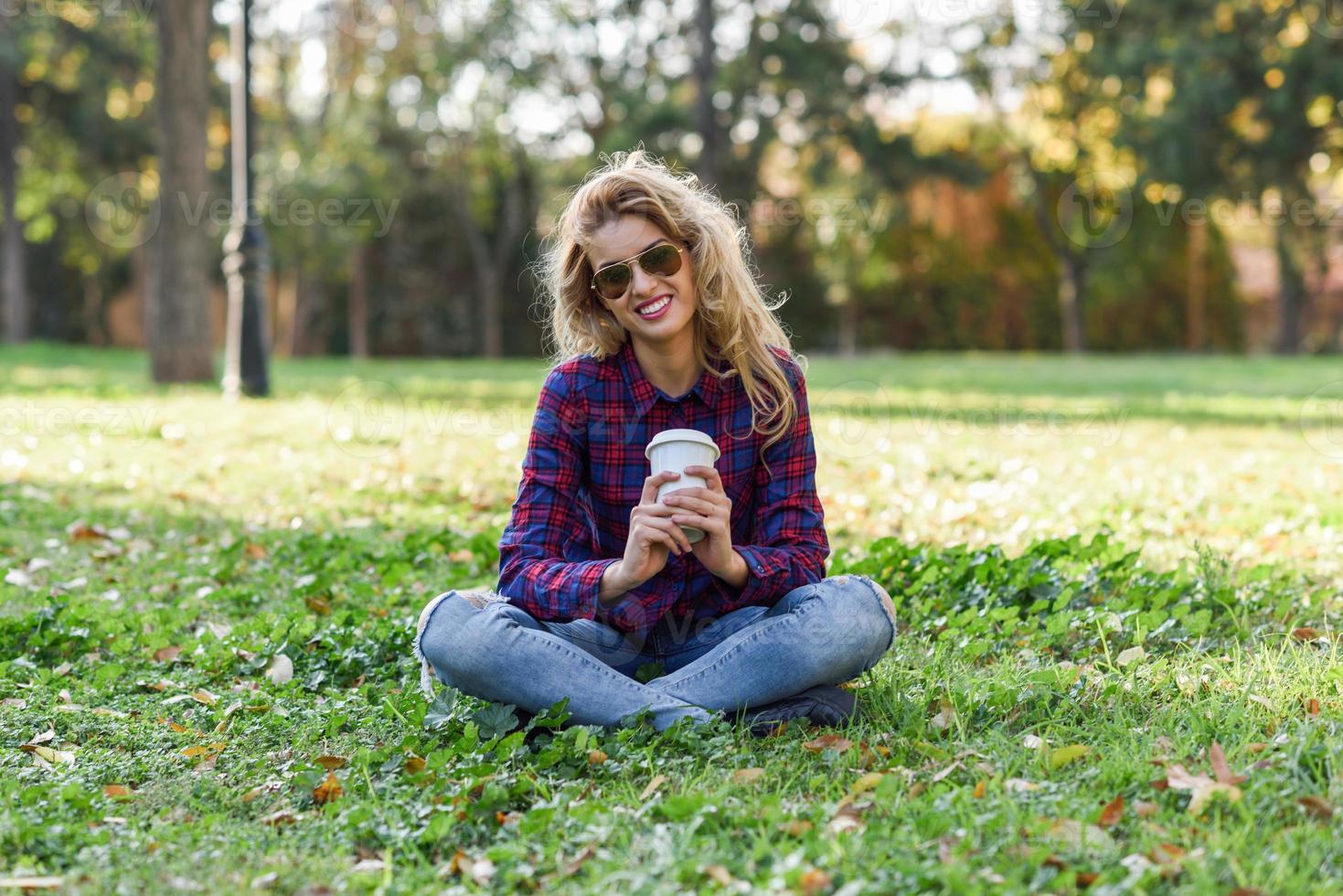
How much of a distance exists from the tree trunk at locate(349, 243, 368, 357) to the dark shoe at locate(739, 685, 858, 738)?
2269 cm

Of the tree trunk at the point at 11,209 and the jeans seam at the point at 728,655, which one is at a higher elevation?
the tree trunk at the point at 11,209

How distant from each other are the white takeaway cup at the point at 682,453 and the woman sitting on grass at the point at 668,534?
6cm

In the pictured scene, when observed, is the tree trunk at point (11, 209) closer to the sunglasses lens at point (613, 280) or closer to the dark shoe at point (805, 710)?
the sunglasses lens at point (613, 280)

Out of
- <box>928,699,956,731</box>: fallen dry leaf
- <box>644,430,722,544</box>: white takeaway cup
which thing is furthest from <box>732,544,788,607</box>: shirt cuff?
<box>928,699,956,731</box>: fallen dry leaf

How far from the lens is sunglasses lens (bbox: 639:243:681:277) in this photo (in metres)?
3.16

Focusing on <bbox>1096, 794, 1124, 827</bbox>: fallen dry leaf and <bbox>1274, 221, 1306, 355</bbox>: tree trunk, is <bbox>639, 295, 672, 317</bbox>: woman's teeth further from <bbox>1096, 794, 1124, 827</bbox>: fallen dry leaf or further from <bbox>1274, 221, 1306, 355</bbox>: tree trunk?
<bbox>1274, 221, 1306, 355</bbox>: tree trunk

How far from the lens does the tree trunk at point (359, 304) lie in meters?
24.8

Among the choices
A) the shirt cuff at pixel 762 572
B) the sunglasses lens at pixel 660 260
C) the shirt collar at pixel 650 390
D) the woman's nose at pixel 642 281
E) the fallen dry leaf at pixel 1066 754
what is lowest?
the fallen dry leaf at pixel 1066 754

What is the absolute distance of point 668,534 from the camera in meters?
2.83

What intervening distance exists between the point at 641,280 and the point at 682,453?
0.59 metres

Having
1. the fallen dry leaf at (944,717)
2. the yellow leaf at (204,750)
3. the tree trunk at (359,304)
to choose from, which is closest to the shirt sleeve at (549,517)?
the yellow leaf at (204,750)

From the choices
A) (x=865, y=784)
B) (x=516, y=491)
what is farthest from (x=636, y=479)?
(x=516, y=491)

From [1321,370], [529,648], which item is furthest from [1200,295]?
[529,648]

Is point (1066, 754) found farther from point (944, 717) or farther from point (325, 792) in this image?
point (325, 792)
